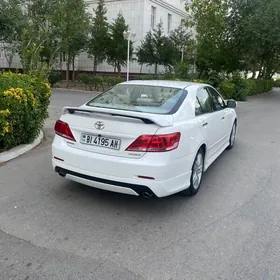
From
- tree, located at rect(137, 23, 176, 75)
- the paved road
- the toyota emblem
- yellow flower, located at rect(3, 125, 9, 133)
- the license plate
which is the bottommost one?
the paved road

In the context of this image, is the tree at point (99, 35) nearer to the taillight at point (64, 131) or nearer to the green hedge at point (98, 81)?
the green hedge at point (98, 81)

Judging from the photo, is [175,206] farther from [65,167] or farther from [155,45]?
[155,45]

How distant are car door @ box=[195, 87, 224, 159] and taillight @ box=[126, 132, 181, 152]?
3.01 ft

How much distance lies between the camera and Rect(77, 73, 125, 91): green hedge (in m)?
19.5

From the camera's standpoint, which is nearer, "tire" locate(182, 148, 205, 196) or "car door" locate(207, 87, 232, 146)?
→ "tire" locate(182, 148, 205, 196)

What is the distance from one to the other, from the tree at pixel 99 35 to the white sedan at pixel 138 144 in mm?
21552

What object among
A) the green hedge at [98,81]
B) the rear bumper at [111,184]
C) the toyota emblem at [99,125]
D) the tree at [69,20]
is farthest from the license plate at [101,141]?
the tree at [69,20]

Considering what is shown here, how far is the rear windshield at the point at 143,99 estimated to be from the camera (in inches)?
143

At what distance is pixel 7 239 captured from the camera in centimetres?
279

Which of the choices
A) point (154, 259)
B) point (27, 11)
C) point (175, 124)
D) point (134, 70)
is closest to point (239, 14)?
point (134, 70)

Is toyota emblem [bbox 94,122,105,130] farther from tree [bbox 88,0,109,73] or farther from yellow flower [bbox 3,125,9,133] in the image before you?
tree [bbox 88,0,109,73]

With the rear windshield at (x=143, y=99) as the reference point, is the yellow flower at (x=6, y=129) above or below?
below

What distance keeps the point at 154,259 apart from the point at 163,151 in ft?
3.55

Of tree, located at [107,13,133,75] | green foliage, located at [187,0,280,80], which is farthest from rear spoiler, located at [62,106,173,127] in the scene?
tree, located at [107,13,133,75]
